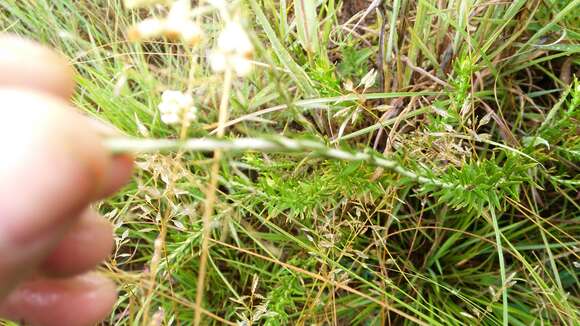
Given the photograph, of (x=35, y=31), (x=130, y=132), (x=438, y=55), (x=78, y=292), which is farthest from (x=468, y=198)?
(x=35, y=31)

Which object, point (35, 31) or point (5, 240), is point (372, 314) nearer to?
point (5, 240)

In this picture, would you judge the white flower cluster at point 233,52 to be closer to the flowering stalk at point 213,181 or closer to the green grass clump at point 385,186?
the flowering stalk at point 213,181

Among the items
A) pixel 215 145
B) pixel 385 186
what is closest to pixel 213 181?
pixel 215 145

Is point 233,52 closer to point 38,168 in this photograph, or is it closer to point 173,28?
point 173,28

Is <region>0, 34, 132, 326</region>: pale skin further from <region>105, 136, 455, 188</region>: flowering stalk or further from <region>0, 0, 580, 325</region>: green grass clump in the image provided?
<region>0, 0, 580, 325</region>: green grass clump

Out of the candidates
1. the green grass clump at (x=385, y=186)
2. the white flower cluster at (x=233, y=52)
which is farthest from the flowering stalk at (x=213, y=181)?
the green grass clump at (x=385, y=186)

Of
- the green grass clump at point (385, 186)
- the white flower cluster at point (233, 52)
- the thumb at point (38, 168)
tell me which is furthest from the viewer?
the green grass clump at point (385, 186)

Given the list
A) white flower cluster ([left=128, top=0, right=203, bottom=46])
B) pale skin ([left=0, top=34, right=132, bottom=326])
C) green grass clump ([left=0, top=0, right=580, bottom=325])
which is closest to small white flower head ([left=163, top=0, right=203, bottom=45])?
white flower cluster ([left=128, top=0, right=203, bottom=46])
